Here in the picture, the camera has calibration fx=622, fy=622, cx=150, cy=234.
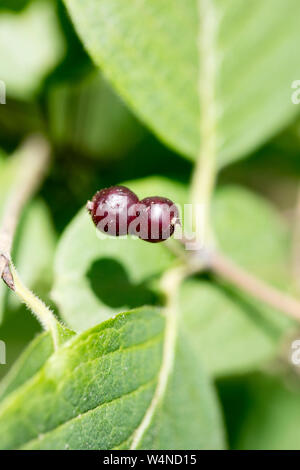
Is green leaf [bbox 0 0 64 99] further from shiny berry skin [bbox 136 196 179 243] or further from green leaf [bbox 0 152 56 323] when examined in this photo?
shiny berry skin [bbox 136 196 179 243]

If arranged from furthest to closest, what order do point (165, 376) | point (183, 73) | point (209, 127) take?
point (209, 127)
point (183, 73)
point (165, 376)

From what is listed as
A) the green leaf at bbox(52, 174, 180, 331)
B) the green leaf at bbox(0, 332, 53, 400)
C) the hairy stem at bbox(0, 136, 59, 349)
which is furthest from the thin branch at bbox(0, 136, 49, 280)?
the green leaf at bbox(0, 332, 53, 400)

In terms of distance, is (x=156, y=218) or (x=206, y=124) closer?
(x=156, y=218)

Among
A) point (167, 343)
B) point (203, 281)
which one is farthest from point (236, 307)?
point (167, 343)

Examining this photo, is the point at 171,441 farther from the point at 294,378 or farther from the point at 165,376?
the point at 294,378

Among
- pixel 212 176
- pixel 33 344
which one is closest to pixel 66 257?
pixel 33 344

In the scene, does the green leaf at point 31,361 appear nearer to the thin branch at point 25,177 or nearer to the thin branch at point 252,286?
the thin branch at point 25,177

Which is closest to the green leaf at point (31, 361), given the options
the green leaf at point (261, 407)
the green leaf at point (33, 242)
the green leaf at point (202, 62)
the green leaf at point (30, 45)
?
the green leaf at point (33, 242)

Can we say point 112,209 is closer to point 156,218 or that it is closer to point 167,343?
point 156,218
